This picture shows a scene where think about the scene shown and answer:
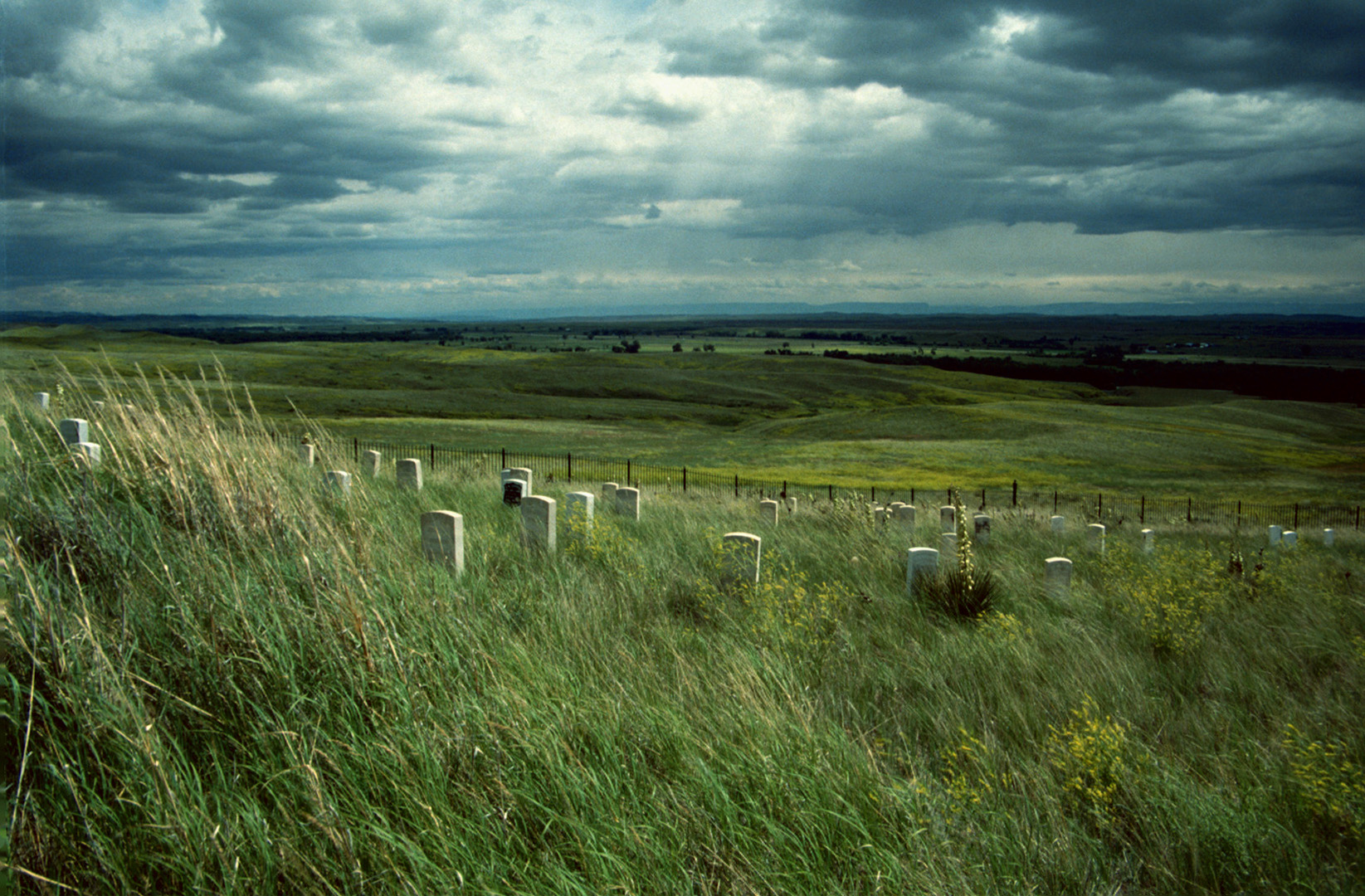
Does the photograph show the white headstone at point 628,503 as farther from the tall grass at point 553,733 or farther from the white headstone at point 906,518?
the tall grass at point 553,733

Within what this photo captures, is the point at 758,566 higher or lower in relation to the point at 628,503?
higher

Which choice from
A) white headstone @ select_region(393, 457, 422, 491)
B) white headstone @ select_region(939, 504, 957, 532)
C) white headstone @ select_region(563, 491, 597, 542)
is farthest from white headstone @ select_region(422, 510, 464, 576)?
white headstone @ select_region(939, 504, 957, 532)

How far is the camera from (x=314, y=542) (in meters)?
4.36

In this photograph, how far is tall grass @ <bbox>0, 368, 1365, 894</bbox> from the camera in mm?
2920

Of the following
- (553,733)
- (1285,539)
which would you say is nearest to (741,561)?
(553,733)

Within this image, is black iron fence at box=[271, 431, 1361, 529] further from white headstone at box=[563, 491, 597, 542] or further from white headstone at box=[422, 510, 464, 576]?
white headstone at box=[422, 510, 464, 576]

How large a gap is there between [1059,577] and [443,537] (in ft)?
18.6

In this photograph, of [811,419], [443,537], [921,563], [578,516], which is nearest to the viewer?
[443,537]

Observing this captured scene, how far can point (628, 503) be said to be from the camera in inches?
487

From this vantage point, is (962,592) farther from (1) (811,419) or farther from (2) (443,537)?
(1) (811,419)

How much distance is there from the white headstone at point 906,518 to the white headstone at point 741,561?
222 inches

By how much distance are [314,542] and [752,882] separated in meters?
2.74

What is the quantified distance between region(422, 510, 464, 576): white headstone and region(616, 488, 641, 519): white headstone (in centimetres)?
539

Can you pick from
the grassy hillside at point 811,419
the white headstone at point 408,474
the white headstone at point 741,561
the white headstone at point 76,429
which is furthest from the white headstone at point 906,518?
the white headstone at point 76,429
